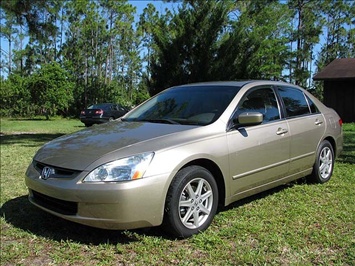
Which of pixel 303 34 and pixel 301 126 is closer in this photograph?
pixel 301 126

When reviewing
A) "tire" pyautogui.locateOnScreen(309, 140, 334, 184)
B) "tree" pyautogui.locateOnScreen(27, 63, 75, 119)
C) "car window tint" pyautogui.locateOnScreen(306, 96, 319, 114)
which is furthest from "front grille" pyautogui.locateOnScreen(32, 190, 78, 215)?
"tree" pyautogui.locateOnScreen(27, 63, 75, 119)

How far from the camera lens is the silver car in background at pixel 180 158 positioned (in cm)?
334

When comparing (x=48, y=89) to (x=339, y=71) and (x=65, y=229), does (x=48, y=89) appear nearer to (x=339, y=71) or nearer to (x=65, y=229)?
(x=339, y=71)

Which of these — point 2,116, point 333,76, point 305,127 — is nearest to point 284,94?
point 305,127

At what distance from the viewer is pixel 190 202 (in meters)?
3.65

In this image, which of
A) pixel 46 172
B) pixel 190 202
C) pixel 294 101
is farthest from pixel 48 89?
pixel 190 202

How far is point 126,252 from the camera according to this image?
3.38 meters

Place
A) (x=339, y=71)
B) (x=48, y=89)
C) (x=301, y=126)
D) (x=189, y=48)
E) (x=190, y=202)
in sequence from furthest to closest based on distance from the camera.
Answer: (x=48, y=89)
(x=339, y=71)
(x=189, y=48)
(x=301, y=126)
(x=190, y=202)

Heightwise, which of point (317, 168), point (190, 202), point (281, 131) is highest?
point (281, 131)

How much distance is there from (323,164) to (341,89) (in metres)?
16.5

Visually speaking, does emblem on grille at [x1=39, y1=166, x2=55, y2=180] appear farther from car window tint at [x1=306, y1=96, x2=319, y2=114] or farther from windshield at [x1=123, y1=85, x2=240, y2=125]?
car window tint at [x1=306, y1=96, x2=319, y2=114]

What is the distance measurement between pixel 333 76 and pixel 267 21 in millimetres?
11428

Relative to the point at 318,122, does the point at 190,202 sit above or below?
below

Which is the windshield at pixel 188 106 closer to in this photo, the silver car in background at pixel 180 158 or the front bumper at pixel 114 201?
the silver car in background at pixel 180 158
